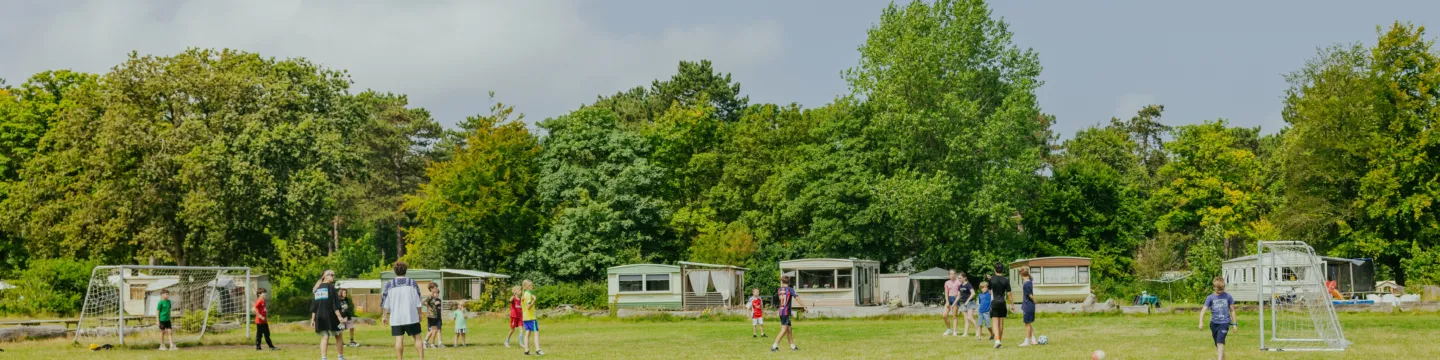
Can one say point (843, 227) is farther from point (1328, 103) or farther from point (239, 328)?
point (239, 328)

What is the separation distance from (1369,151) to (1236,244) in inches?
1150

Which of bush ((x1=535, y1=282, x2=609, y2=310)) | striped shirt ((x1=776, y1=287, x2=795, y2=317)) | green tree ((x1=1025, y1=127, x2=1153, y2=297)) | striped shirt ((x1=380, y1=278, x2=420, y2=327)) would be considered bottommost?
bush ((x1=535, y1=282, x2=609, y2=310))

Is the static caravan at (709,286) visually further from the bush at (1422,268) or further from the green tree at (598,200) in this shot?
the bush at (1422,268)

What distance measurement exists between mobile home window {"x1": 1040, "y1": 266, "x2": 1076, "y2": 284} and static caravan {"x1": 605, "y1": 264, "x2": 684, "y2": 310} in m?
14.6

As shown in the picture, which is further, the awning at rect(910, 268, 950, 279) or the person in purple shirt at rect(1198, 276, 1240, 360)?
the awning at rect(910, 268, 950, 279)

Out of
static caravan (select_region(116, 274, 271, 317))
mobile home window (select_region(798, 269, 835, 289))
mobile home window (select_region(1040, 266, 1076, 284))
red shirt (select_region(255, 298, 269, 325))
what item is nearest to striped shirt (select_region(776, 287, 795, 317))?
red shirt (select_region(255, 298, 269, 325))

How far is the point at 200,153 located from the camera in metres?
45.8

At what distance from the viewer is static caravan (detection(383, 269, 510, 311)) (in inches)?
2087

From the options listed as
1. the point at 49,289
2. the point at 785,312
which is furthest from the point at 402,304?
the point at 49,289

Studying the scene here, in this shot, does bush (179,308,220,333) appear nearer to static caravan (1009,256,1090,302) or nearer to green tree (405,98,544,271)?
green tree (405,98,544,271)

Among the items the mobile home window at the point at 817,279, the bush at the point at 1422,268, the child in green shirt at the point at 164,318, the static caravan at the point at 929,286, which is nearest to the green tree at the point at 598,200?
the mobile home window at the point at 817,279

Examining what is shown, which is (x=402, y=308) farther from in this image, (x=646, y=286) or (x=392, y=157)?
(x=392, y=157)

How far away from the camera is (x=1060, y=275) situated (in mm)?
48469

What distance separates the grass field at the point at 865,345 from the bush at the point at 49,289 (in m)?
22.1
